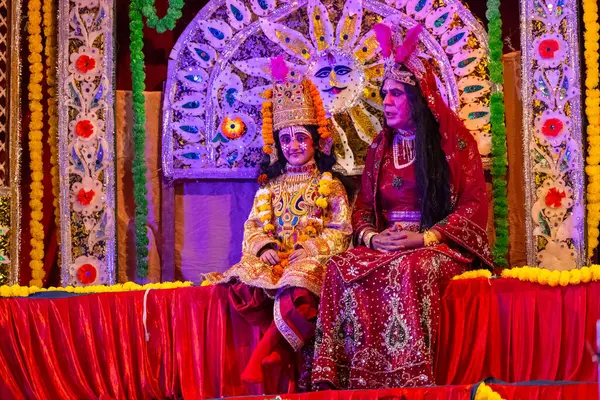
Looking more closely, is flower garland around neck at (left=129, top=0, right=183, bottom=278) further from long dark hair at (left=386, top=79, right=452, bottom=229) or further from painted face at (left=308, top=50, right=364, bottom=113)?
long dark hair at (left=386, top=79, right=452, bottom=229)

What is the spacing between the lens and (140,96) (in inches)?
265

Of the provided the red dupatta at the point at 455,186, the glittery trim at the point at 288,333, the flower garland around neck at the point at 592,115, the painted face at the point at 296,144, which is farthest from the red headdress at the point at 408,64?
the glittery trim at the point at 288,333

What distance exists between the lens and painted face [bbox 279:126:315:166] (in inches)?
238

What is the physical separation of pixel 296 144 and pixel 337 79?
74cm

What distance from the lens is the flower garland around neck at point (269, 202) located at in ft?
19.6

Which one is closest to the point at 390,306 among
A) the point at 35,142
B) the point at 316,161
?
the point at 316,161

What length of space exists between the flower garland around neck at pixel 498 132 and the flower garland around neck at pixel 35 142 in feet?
9.40

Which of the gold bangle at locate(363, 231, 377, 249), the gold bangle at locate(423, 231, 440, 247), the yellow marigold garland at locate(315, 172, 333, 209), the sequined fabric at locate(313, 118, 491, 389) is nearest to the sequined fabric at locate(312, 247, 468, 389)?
the sequined fabric at locate(313, 118, 491, 389)

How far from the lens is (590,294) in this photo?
5090 mm

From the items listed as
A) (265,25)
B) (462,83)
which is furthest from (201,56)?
(462,83)

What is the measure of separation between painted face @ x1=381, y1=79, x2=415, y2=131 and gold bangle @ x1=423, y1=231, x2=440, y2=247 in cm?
70

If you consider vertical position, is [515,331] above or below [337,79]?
below

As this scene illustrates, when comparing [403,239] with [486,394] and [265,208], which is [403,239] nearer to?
[265,208]

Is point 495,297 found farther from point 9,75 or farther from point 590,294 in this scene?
point 9,75
